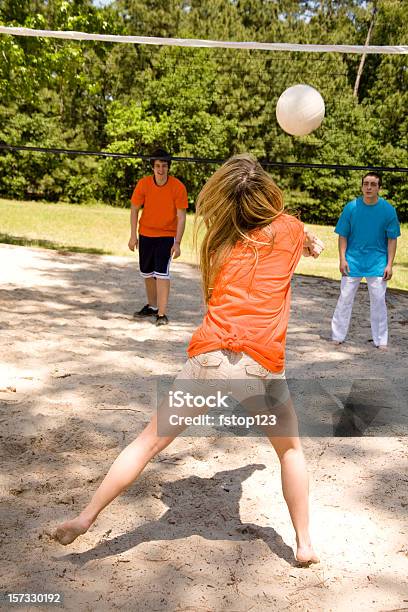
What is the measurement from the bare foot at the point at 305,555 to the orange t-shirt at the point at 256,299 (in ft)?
2.23

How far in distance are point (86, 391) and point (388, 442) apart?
1.81 m

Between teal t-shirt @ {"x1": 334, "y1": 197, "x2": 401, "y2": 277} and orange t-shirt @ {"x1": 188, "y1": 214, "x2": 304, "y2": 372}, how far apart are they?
342 cm

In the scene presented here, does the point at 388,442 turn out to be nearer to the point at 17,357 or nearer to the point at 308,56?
the point at 17,357

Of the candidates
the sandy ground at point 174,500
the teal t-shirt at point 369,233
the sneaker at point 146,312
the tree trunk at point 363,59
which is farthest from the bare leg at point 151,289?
the tree trunk at point 363,59

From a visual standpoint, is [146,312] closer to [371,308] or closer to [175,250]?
[175,250]

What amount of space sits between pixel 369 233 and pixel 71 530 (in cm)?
399

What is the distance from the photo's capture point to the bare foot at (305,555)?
8.18ft

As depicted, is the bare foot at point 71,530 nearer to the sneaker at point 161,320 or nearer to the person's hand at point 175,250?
the sneaker at point 161,320

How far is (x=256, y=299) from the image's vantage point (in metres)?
2.37

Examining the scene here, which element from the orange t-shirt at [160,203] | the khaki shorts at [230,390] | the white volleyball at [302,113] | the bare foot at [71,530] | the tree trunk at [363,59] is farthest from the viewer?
the tree trunk at [363,59]

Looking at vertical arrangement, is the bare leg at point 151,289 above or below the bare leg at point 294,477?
Answer: below

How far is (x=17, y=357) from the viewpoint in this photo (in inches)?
193

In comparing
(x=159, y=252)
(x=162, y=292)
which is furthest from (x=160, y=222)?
(x=162, y=292)

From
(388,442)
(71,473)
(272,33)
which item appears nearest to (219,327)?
(71,473)
